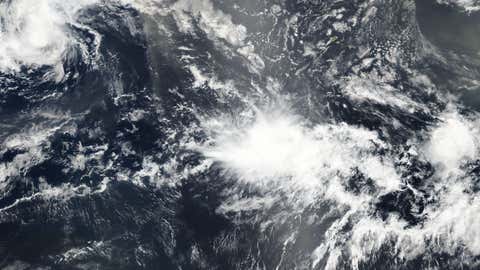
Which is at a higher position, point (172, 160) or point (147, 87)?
point (147, 87)

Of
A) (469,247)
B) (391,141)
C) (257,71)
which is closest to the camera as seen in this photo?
(469,247)

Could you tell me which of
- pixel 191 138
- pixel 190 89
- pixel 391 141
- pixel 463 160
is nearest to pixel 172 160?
A: pixel 191 138

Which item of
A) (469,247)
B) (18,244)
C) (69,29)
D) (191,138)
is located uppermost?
(69,29)

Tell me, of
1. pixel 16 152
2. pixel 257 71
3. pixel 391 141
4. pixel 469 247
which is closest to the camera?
pixel 469 247

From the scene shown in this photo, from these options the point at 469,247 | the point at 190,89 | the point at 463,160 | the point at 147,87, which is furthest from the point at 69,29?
the point at 469,247

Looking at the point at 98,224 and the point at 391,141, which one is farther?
the point at 98,224

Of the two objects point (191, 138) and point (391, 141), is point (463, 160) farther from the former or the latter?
point (191, 138)

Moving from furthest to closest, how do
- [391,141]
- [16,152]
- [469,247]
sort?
[16,152], [391,141], [469,247]

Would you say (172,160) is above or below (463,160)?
above

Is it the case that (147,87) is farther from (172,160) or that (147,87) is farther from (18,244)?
(18,244)
